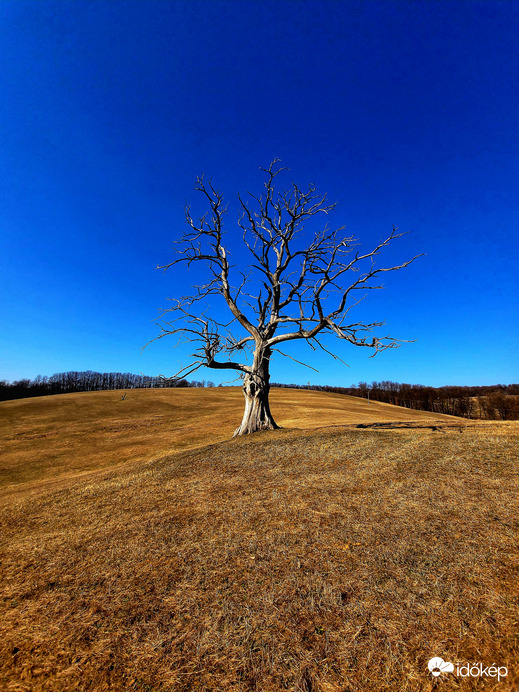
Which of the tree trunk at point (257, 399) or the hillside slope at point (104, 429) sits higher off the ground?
the tree trunk at point (257, 399)

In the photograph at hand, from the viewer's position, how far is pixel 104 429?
31.5m

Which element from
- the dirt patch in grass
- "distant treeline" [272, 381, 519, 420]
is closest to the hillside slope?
the dirt patch in grass

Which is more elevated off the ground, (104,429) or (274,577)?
(274,577)

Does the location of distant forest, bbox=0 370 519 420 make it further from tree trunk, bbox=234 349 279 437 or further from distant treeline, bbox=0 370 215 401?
tree trunk, bbox=234 349 279 437

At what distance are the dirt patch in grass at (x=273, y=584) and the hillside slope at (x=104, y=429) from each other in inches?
291

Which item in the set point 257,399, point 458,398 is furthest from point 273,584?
point 458,398

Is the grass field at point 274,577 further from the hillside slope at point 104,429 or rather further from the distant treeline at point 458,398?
the distant treeline at point 458,398

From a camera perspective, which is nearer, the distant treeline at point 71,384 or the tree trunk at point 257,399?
the tree trunk at point 257,399

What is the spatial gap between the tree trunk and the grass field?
20.5 ft

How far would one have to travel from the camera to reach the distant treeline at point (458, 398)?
253 ft

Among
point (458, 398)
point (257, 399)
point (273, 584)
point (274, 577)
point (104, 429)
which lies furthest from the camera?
point (458, 398)

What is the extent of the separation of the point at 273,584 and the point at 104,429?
3204 centimetres

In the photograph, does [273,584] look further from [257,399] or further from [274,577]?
[257,399]

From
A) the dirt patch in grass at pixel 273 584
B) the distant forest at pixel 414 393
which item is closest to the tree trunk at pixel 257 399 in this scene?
the dirt patch in grass at pixel 273 584
